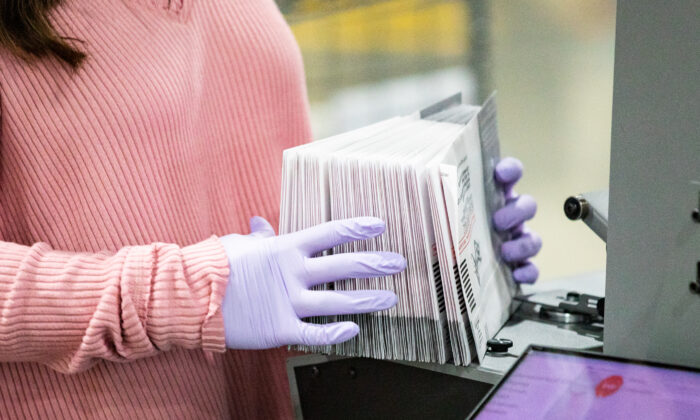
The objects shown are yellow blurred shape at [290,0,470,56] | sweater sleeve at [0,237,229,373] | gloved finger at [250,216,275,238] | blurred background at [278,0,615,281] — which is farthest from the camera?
yellow blurred shape at [290,0,470,56]

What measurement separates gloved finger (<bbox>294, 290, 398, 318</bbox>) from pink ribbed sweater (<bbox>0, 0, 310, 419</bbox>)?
0.45 feet

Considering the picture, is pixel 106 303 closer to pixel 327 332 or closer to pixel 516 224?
pixel 327 332

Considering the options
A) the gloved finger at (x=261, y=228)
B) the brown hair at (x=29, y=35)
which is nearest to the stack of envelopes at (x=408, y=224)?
the gloved finger at (x=261, y=228)

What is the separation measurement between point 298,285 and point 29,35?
60 centimetres

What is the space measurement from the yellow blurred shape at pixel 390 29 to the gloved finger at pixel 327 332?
307 centimetres

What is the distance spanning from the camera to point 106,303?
2.83ft

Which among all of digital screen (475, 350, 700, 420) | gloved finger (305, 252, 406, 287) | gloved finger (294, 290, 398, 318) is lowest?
gloved finger (294, 290, 398, 318)

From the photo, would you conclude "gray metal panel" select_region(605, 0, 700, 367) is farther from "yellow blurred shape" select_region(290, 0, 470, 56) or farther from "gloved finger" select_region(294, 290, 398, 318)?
"yellow blurred shape" select_region(290, 0, 470, 56)

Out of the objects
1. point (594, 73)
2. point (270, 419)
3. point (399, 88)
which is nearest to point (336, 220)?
point (270, 419)

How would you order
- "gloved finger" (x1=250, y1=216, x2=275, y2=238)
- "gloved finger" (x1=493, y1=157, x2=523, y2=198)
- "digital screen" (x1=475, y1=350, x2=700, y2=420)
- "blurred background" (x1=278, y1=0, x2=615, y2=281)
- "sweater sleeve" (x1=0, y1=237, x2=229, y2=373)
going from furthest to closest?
"blurred background" (x1=278, y1=0, x2=615, y2=281), "gloved finger" (x1=493, y1=157, x2=523, y2=198), "gloved finger" (x1=250, y1=216, x2=275, y2=238), "sweater sleeve" (x1=0, y1=237, x2=229, y2=373), "digital screen" (x1=475, y1=350, x2=700, y2=420)

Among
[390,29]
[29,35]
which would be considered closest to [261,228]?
[29,35]

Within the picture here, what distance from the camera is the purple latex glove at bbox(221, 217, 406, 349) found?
0.92m

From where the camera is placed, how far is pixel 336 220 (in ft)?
3.08

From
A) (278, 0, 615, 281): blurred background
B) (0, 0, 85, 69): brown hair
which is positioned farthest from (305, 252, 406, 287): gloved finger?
(278, 0, 615, 281): blurred background
